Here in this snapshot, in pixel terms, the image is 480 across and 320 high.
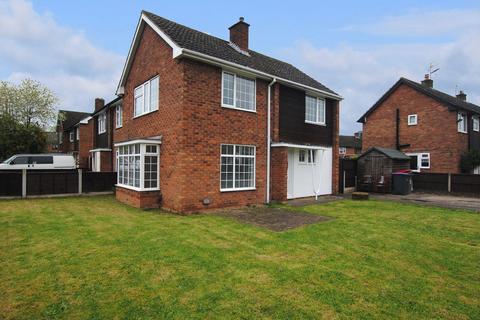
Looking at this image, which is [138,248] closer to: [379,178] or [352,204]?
[352,204]

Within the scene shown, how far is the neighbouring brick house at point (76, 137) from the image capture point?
92.3ft

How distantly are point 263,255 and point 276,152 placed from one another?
7652 millimetres

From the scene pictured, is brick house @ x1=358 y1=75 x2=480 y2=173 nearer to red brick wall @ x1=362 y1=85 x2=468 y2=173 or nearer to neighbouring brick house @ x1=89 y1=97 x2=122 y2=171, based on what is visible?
red brick wall @ x1=362 y1=85 x2=468 y2=173

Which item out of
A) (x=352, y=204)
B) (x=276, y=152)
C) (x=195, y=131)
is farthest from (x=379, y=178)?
(x=195, y=131)

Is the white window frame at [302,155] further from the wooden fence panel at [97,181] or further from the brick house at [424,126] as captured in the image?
the brick house at [424,126]

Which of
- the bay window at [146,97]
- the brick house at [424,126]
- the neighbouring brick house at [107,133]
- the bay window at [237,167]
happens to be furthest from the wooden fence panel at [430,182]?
the neighbouring brick house at [107,133]

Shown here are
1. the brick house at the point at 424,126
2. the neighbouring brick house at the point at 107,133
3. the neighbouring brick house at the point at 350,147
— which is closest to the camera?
the neighbouring brick house at the point at 107,133

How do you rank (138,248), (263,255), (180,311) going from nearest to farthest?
1. (180,311)
2. (263,255)
3. (138,248)

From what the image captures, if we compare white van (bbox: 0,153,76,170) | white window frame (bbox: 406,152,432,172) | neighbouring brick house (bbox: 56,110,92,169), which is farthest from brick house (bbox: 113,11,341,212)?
neighbouring brick house (bbox: 56,110,92,169)

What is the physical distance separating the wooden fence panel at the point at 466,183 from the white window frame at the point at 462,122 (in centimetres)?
672

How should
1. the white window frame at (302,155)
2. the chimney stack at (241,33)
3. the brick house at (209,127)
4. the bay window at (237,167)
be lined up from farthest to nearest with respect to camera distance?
the chimney stack at (241,33), the white window frame at (302,155), the bay window at (237,167), the brick house at (209,127)

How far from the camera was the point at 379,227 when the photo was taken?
8.10 m

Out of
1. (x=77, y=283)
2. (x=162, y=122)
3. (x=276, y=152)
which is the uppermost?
(x=162, y=122)

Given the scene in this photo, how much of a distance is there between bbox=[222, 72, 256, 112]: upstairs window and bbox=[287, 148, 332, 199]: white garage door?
10.7 feet
